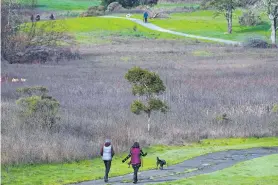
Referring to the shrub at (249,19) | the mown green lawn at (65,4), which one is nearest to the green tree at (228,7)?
the shrub at (249,19)

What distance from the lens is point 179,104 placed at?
45.8m

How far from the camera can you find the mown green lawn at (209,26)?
107050 mm

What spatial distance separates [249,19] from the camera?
11269cm

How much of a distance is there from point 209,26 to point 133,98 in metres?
70.3

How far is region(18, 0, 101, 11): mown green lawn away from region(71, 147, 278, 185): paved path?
126533 millimetres

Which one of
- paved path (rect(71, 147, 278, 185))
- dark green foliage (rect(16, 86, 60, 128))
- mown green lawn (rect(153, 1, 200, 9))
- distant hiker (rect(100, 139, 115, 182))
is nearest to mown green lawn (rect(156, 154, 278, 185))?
paved path (rect(71, 147, 278, 185))

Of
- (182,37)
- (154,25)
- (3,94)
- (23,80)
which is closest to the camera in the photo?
(3,94)

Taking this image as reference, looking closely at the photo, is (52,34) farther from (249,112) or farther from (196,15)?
(196,15)

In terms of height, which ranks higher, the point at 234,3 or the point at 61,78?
the point at 234,3

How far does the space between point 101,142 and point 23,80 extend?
947 inches

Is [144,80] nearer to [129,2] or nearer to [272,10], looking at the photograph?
[272,10]

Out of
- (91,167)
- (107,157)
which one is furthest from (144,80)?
(107,157)

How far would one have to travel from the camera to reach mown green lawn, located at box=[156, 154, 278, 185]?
24.5 metres

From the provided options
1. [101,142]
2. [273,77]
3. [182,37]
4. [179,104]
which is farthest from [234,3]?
[101,142]
